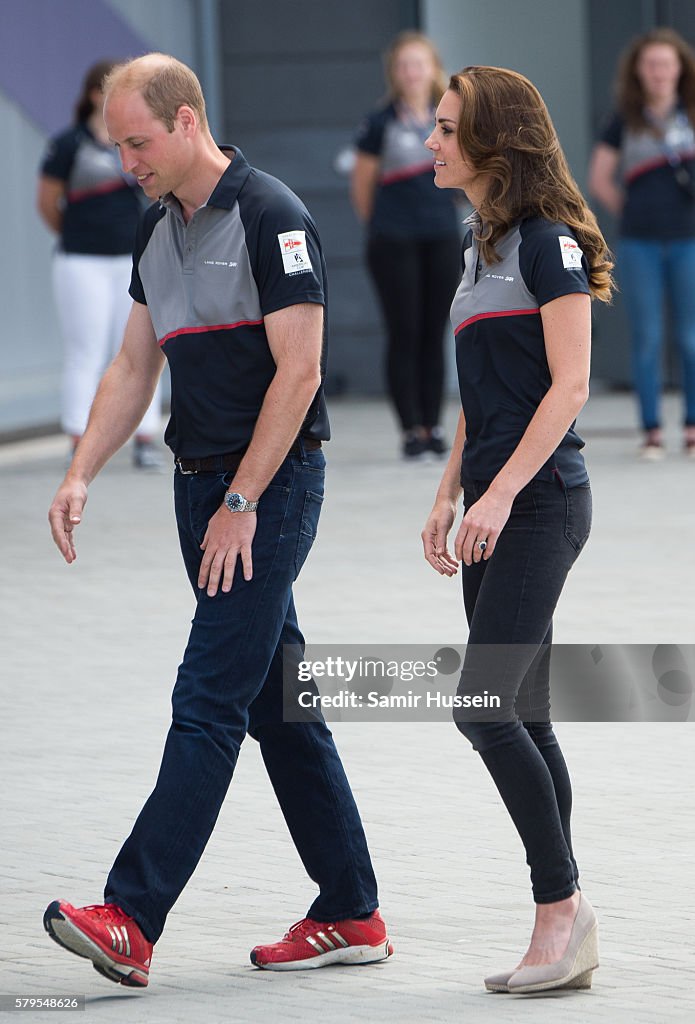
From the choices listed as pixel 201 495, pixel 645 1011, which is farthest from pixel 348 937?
pixel 201 495

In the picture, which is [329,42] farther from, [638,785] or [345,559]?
[638,785]

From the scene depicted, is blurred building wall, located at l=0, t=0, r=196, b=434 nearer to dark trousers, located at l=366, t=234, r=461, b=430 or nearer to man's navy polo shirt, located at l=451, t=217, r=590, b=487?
dark trousers, located at l=366, t=234, r=461, b=430

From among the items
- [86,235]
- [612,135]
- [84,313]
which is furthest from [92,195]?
[612,135]

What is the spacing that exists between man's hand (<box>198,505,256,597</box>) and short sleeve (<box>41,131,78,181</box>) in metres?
7.47

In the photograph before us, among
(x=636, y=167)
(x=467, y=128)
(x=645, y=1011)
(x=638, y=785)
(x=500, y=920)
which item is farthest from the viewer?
(x=636, y=167)

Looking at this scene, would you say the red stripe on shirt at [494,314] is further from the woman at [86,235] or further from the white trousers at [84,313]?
the white trousers at [84,313]

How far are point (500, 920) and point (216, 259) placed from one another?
147cm

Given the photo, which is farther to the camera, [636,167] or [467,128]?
[636,167]

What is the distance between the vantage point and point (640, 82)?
35.6 ft

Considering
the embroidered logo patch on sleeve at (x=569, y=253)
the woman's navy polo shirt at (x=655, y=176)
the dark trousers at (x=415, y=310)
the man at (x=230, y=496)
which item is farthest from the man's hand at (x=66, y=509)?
the woman's navy polo shirt at (x=655, y=176)

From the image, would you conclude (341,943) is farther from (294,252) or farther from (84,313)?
(84,313)

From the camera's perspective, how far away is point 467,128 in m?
3.89

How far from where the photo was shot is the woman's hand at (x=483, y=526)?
3.79 meters

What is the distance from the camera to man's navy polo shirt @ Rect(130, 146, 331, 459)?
12.9ft
